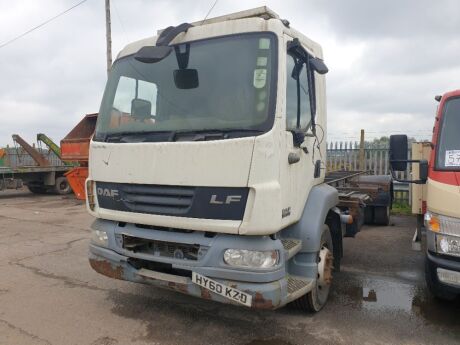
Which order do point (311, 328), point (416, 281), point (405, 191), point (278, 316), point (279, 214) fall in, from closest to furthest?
point (279, 214) → point (311, 328) → point (278, 316) → point (416, 281) → point (405, 191)

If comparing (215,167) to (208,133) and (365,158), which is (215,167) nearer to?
(208,133)

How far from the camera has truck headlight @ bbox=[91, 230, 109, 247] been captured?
374 centimetres

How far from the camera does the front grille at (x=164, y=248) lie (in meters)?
3.29

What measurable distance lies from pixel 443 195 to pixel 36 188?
16645mm

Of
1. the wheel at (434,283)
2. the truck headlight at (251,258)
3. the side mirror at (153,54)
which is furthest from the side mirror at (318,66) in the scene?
the wheel at (434,283)

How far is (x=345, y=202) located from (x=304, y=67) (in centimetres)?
213

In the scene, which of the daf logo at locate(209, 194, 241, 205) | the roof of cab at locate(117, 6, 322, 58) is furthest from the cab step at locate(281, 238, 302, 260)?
the roof of cab at locate(117, 6, 322, 58)

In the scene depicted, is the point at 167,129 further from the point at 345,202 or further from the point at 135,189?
the point at 345,202

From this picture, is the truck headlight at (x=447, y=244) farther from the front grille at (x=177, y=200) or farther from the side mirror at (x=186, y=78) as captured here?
the side mirror at (x=186, y=78)

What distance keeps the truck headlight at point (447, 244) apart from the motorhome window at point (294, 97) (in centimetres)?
158

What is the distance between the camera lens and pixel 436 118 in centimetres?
414

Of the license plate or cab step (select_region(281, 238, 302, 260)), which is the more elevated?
cab step (select_region(281, 238, 302, 260))

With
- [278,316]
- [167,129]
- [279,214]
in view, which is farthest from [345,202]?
[167,129]

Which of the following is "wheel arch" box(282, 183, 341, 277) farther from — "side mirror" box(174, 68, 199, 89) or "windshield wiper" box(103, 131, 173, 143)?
"side mirror" box(174, 68, 199, 89)
